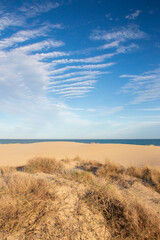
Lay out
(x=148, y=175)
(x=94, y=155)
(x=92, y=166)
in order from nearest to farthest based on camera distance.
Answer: (x=148, y=175) < (x=92, y=166) < (x=94, y=155)

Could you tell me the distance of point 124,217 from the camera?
2.78 m

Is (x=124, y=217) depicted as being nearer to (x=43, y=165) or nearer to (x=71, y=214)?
(x=71, y=214)

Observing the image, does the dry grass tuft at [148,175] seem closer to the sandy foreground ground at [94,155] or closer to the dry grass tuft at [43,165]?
the sandy foreground ground at [94,155]

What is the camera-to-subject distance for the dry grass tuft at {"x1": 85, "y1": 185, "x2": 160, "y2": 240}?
2.44 metres

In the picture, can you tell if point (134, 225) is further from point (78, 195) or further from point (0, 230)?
point (0, 230)

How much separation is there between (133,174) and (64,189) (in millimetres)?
3638

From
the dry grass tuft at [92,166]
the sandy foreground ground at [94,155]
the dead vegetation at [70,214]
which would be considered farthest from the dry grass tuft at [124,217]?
the sandy foreground ground at [94,155]

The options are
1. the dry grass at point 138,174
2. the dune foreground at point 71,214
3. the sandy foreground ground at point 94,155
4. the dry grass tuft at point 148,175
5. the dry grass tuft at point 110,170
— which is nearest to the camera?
the dune foreground at point 71,214

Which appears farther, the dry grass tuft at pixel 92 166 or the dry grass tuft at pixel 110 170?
the dry grass tuft at pixel 92 166

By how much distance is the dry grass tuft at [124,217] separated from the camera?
2438 millimetres

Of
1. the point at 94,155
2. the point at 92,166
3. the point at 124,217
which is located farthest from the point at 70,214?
the point at 94,155

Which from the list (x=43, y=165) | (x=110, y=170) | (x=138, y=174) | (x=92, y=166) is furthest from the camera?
(x=92, y=166)

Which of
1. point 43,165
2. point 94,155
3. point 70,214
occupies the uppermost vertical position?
point 43,165

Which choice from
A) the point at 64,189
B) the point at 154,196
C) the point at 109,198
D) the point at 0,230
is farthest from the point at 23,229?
the point at 154,196
